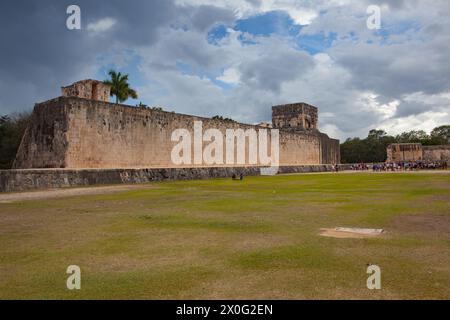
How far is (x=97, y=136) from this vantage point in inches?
707

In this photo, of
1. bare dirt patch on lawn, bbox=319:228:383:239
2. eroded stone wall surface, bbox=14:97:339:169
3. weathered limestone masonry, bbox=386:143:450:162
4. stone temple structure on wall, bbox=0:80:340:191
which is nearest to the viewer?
bare dirt patch on lawn, bbox=319:228:383:239

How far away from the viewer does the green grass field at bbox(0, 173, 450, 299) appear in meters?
2.97

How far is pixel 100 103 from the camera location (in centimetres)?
1812

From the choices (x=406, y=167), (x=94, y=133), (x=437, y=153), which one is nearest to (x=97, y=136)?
(x=94, y=133)

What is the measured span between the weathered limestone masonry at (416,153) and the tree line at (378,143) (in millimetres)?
18362

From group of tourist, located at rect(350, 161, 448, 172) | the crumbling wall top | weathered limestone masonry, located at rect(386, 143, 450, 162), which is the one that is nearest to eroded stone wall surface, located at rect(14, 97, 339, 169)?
the crumbling wall top

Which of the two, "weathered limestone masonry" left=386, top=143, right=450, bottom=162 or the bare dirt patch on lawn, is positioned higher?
"weathered limestone masonry" left=386, top=143, right=450, bottom=162

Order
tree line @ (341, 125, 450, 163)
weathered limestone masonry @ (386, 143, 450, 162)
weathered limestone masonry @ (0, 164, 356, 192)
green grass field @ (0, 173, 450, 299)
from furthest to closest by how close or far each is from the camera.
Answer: tree line @ (341, 125, 450, 163) < weathered limestone masonry @ (386, 143, 450, 162) < weathered limestone masonry @ (0, 164, 356, 192) < green grass field @ (0, 173, 450, 299)

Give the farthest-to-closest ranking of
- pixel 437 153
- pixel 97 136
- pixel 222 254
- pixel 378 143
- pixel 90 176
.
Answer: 1. pixel 378 143
2. pixel 437 153
3. pixel 97 136
4. pixel 90 176
5. pixel 222 254

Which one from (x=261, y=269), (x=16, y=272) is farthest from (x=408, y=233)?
(x=16, y=272)

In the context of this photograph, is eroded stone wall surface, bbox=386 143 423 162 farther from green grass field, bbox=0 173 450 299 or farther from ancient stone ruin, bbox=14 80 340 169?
green grass field, bbox=0 173 450 299

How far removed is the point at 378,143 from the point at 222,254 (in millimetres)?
72212

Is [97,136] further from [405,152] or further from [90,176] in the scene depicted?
[405,152]

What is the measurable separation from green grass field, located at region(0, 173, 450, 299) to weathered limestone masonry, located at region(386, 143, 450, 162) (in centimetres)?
4500
